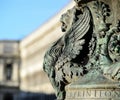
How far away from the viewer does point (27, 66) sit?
135 ft

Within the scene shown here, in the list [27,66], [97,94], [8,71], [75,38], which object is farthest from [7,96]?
[97,94]

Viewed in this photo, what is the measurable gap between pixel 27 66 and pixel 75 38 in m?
37.9

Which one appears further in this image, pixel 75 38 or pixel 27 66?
pixel 27 66

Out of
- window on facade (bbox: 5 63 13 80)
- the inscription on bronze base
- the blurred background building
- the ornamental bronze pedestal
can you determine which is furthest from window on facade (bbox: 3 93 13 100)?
the inscription on bronze base

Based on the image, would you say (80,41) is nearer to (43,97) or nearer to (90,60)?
(90,60)

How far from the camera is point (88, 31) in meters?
3.49

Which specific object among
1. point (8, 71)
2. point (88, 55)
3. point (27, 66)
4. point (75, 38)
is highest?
point (27, 66)

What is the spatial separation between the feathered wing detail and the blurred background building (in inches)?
1119

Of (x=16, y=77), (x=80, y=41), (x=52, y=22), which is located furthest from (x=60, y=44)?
(x=16, y=77)

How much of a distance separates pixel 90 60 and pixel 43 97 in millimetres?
32215

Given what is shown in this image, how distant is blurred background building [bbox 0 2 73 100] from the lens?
114 feet

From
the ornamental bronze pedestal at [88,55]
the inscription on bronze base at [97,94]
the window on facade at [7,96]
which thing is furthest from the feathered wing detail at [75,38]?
the window on facade at [7,96]

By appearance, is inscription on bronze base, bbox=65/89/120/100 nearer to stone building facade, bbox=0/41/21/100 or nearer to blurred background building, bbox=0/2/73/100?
blurred background building, bbox=0/2/73/100

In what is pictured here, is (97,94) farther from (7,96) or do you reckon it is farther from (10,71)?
(10,71)
